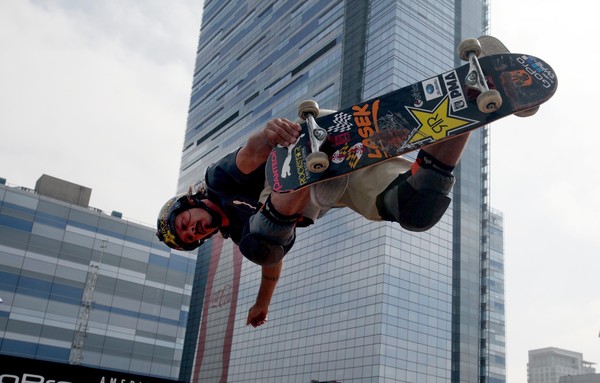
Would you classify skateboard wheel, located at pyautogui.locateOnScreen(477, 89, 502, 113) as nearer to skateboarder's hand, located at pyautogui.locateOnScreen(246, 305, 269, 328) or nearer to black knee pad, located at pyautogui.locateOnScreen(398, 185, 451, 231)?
black knee pad, located at pyautogui.locateOnScreen(398, 185, 451, 231)

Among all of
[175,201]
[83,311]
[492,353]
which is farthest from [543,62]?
[492,353]

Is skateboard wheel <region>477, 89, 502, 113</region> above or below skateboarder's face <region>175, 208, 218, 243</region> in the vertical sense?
above

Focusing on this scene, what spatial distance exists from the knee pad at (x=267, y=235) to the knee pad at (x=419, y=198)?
2.87 feet

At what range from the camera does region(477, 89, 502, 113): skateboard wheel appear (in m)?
4.01

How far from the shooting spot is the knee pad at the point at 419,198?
4.92m

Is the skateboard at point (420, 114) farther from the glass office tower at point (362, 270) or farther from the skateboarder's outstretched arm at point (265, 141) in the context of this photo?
the glass office tower at point (362, 270)

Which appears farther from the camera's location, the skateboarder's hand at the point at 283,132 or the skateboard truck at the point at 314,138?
the skateboarder's hand at the point at 283,132

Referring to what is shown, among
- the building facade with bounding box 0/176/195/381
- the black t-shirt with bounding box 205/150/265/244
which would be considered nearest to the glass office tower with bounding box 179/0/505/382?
the building facade with bounding box 0/176/195/381

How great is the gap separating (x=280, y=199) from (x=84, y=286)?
50.4m

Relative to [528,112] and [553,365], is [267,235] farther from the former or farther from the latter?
[553,365]

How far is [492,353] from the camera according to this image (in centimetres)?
7112

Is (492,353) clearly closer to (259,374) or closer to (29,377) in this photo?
(259,374)

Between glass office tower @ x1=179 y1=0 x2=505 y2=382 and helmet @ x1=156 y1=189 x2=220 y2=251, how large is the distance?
2146 inches

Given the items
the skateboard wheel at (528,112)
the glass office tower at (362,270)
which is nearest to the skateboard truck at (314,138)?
the skateboard wheel at (528,112)
